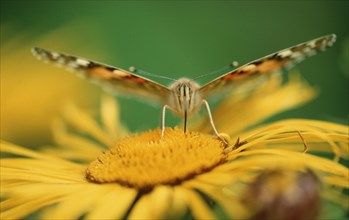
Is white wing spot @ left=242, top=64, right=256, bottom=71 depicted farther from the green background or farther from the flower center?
the green background

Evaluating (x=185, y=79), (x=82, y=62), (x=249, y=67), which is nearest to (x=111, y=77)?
(x=82, y=62)

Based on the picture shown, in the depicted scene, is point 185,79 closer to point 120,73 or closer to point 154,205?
point 120,73

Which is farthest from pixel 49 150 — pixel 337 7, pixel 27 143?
pixel 337 7

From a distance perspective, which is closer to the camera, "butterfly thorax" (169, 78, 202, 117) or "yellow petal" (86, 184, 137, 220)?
"yellow petal" (86, 184, 137, 220)

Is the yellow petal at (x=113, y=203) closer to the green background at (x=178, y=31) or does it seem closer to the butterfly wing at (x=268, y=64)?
the butterfly wing at (x=268, y=64)

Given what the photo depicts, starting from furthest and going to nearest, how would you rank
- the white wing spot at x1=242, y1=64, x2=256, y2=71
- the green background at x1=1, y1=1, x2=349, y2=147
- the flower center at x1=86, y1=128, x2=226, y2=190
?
the green background at x1=1, y1=1, x2=349, y2=147 < the white wing spot at x1=242, y1=64, x2=256, y2=71 < the flower center at x1=86, y1=128, x2=226, y2=190

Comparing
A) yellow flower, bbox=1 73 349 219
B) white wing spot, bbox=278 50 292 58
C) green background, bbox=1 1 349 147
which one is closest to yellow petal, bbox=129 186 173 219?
yellow flower, bbox=1 73 349 219
